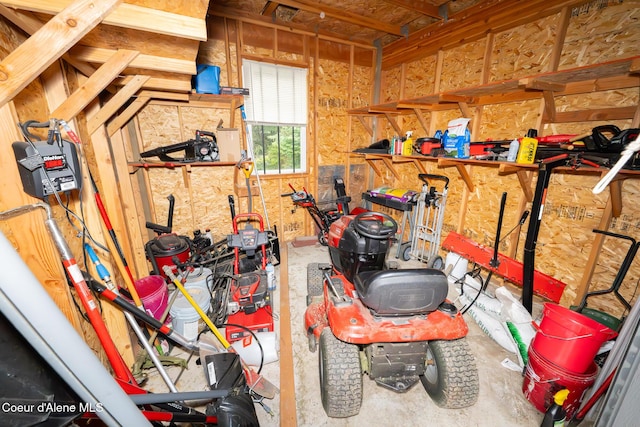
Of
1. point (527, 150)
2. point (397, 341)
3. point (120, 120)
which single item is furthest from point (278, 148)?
point (397, 341)

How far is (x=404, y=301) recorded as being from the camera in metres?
1.45

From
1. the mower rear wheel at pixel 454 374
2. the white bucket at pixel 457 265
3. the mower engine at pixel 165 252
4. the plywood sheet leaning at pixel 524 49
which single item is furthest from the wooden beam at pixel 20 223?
the plywood sheet leaning at pixel 524 49

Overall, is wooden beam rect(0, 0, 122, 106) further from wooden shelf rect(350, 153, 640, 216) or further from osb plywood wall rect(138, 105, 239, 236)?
wooden shelf rect(350, 153, 640, 216)

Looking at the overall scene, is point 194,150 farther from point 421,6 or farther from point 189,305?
point 421,6

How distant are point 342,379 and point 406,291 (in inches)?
28.7

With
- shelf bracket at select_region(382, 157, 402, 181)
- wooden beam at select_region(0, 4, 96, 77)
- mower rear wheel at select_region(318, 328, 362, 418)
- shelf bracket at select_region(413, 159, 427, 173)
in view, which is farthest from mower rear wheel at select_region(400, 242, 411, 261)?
wooden beam at select_region(0, 4, 96, 77)

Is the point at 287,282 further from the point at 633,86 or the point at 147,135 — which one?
the point at 633,86

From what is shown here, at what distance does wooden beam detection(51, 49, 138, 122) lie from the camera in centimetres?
146

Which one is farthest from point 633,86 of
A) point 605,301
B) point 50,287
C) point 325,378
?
point 50,287

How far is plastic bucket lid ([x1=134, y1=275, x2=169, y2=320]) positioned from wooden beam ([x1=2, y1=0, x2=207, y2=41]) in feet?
6.56

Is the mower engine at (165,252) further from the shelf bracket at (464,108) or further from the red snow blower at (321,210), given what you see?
the shelf bracket at (464,108)

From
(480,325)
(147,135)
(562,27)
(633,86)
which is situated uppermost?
(562,27)

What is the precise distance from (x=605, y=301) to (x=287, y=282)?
11.6 ft

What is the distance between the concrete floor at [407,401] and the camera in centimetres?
172
